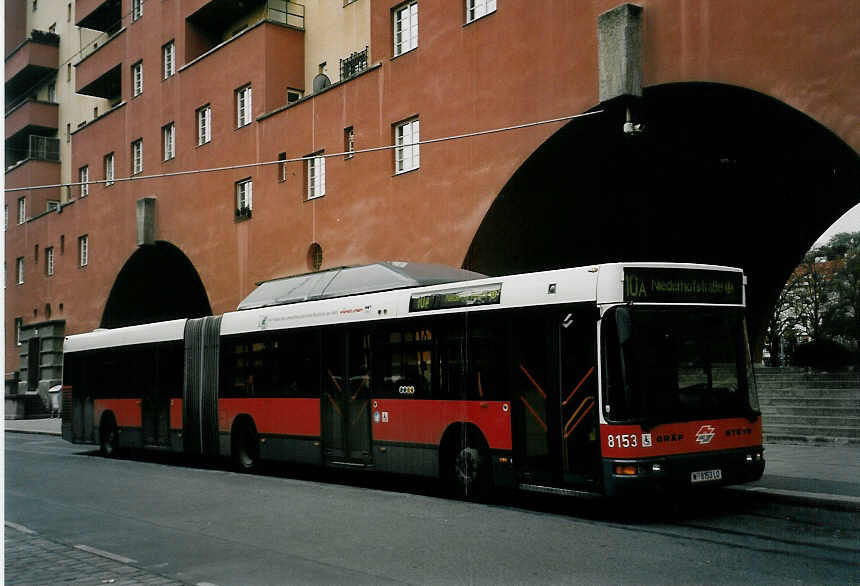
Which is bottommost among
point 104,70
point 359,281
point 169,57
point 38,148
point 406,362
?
point 406,362

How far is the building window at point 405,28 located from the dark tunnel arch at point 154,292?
16.3 meters

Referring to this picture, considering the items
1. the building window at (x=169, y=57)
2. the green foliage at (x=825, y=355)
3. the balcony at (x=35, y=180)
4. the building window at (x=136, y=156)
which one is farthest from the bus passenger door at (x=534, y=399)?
Answer: the balcony at (x=35, y=180)

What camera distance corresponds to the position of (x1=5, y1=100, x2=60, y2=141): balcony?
5031cm

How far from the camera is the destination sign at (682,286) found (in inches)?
424

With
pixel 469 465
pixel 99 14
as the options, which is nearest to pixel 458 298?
pixel 469 465

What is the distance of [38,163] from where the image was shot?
165 feet

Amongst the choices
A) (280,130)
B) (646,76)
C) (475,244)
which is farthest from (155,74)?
(646,76)

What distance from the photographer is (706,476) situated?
10.8 m

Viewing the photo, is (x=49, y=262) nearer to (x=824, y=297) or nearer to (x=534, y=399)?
(x=824, y=297)

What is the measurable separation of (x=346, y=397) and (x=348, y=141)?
12.5 metres

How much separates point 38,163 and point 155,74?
652 inches

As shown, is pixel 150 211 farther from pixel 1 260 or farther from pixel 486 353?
pixel 1 260

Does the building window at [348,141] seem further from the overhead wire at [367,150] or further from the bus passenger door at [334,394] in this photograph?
the bus passenger door at [334,394]

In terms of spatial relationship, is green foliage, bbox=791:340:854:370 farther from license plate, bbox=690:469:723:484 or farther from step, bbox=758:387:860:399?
license plate, bbox=690:469:723:484
